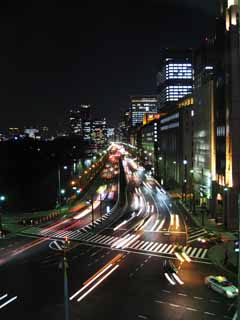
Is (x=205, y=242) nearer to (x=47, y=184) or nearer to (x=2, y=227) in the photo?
(x=2, y=227)

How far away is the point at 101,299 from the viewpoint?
27.1 m

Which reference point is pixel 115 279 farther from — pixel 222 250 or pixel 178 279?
pixel 222 250

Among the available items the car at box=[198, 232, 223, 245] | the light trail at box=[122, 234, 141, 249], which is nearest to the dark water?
the light trail at box=[122, 234, 141, 249]

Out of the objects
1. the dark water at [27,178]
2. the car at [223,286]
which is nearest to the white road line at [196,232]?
the car at [223,286]

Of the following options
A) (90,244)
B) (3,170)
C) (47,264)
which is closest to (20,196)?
(3,170)

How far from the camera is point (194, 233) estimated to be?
49.0 metres

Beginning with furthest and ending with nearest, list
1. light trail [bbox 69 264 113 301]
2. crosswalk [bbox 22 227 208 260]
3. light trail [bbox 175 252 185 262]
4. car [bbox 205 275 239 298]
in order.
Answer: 1. crosswalk [bbox 22 227 208 260]
2. light trail [bbox 175 252 185 262]
3. light trail [bbox 69 264 113 301]
4. car [bbox 205 275 239 298]

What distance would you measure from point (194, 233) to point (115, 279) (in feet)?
67.0

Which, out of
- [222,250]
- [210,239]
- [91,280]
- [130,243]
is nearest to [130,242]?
[130,243]

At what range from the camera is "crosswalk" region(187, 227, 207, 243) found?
45956 millimetres

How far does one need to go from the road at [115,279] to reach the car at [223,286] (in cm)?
46

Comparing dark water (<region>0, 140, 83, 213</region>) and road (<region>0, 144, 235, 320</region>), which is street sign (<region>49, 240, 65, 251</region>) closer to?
road (<region>0, 144, 235, 320</region>)

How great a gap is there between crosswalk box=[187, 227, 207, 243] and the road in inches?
26.5

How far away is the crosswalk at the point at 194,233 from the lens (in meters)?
46.0
